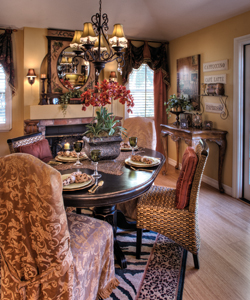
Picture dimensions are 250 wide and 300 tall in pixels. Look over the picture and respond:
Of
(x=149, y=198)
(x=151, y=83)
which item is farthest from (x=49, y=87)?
(x=149, y=198)

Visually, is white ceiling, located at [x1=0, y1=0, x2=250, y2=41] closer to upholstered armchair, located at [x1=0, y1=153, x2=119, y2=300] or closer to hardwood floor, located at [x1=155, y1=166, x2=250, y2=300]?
hardwood floor, located at [x1=155, y1=166, x2=250, y2=300]

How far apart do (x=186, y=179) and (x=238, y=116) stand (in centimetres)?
190

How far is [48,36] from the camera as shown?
14.9ft

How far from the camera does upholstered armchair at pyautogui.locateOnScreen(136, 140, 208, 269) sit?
1.98 m

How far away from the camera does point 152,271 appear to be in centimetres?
211

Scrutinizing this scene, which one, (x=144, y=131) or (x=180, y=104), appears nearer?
(x=144, y=131)

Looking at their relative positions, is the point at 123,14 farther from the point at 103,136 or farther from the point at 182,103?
the point at 103,136

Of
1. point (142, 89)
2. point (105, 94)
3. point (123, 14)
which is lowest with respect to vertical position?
point (105, 94)

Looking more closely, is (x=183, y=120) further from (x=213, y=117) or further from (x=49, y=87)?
(x=49, y=87)

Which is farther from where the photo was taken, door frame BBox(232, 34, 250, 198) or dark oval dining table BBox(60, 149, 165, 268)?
door frame BBox(232, 34, 250, 198)

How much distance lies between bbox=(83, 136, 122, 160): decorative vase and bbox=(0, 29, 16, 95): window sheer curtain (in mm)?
2861

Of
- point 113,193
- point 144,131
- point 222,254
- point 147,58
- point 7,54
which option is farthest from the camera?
point 147,58

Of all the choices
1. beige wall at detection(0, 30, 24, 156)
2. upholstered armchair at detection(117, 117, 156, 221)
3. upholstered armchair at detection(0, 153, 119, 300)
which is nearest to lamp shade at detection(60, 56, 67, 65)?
beige wall at detection(0, 30, 24, 156)

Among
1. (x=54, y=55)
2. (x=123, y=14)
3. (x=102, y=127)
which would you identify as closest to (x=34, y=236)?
(x=102, y=127)
